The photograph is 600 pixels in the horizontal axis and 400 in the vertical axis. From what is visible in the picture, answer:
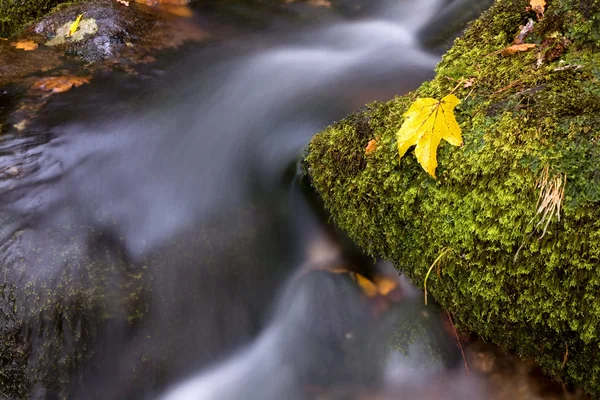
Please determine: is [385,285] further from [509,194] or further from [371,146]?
[509,194]

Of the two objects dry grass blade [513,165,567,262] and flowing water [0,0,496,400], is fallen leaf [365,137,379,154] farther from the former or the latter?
dry grass blade [513,165,567,262]

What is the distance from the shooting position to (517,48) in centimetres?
237

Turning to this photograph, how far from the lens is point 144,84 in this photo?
3789 millimetres

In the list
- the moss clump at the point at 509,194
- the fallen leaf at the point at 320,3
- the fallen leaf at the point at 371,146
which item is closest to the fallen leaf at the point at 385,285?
the moss clump at the point at 509,194

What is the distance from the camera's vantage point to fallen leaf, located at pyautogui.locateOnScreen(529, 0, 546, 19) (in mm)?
2430

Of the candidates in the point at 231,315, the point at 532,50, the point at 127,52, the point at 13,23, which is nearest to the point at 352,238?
the point at 231,315

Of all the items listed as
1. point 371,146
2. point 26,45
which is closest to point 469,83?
point 371,146

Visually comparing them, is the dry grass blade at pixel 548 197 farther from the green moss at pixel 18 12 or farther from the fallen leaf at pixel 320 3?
the green moss at pixel 18 12

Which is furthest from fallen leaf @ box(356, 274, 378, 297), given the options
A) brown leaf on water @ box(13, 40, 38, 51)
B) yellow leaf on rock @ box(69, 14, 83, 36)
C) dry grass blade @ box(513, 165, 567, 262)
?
brown leaf on water @ box(13, 40, 38, 51)

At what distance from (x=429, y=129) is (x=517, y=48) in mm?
751

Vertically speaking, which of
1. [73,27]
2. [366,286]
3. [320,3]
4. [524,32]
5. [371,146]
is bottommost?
[366,286]

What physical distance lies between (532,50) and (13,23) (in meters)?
4.68

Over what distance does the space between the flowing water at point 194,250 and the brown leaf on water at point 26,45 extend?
0.82m

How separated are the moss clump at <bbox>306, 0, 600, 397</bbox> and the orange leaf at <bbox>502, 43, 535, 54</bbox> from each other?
4 cm
